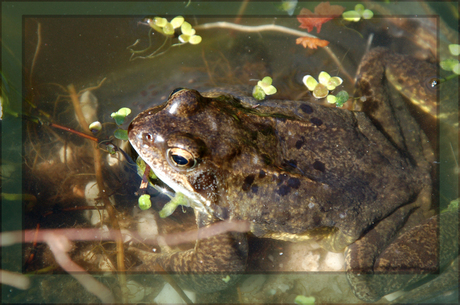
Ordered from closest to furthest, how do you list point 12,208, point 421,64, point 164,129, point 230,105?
point 164,129 → point 230,105 → point 12,208 → point 421,64

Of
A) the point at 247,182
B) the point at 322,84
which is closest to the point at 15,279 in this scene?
the point at 247,182

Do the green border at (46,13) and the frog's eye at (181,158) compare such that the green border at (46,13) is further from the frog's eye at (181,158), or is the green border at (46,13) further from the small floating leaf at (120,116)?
the frog's eye at (181,158)

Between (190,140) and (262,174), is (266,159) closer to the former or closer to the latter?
(262,174)

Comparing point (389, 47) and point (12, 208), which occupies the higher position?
point (389, 47)

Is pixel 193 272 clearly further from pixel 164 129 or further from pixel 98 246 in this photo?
pixel 164 129

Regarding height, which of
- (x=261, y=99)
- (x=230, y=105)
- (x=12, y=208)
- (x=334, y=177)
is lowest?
(x=12, y=208)

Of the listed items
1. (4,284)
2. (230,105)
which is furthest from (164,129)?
(4,284)

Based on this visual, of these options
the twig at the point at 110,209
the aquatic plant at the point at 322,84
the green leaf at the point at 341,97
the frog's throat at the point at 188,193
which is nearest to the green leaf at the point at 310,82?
the aquatic plant at the point at 322,84

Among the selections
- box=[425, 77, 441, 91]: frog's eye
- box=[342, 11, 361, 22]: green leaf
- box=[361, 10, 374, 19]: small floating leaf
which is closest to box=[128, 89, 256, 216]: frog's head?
box=[425, 77, 441, 91]: frog's eye
